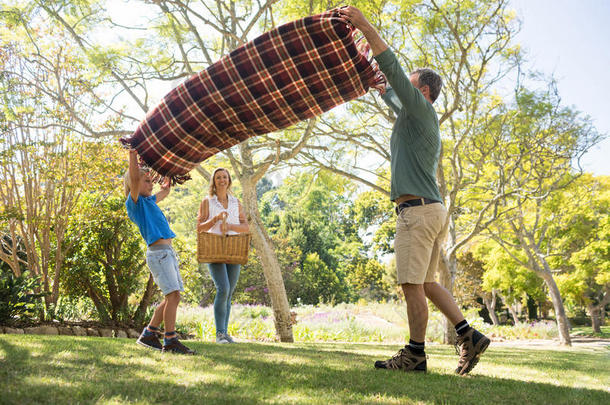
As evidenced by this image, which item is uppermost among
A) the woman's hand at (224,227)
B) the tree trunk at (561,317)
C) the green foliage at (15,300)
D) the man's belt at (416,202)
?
the woman's hand at (224,227)

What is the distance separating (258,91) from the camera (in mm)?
3600

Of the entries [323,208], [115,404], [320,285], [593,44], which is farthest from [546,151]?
[323,208]

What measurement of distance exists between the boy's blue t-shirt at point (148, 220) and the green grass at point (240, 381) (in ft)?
3.08

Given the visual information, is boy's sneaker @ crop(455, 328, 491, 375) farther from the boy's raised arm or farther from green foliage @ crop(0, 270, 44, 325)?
green foliage @ crop(0, 270, 44, 325)

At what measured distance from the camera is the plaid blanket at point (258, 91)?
3.41 meters

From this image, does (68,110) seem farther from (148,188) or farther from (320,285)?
(320,285)

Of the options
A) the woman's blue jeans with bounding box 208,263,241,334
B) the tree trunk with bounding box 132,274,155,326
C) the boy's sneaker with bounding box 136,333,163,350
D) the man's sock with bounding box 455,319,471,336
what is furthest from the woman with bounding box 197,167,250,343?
the tree trunk with bounding box 132,274,155,326

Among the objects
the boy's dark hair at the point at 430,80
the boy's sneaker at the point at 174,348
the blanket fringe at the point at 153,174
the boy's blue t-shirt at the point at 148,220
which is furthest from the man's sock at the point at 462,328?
the blanket fringe at the point at 153,174

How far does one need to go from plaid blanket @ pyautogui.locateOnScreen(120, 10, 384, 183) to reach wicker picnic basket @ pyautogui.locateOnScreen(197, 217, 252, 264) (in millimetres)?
1715

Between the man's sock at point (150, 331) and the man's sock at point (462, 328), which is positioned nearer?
the man's sock at point (462, 328)

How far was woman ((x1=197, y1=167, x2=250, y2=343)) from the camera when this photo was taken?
557 cm

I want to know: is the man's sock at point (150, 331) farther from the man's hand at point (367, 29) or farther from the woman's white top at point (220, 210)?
the man's hand at point (367, 29)

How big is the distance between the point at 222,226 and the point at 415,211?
3.10 metres

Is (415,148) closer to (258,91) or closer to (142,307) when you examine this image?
(258,91)
